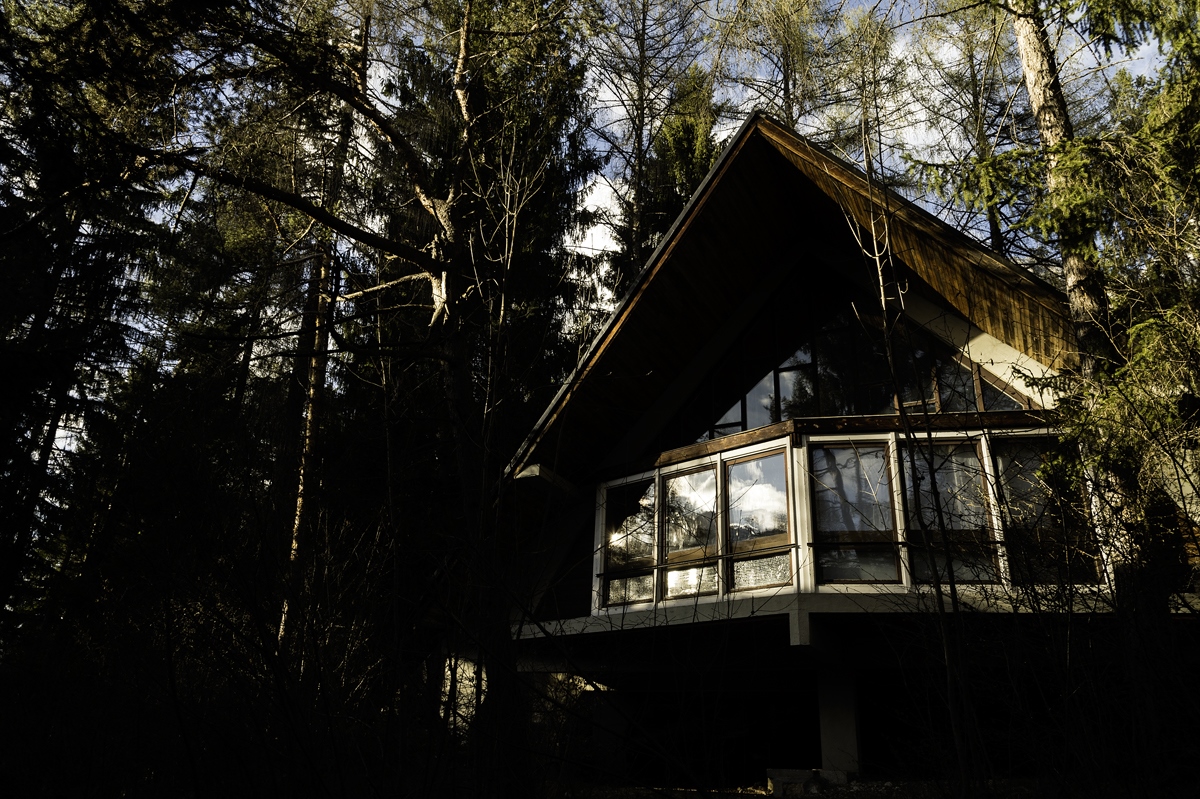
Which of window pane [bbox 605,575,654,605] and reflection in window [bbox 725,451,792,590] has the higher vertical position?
reflection in window [bbox 725,451,792,590]

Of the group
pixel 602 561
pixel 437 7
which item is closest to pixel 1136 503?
pixel 602 561

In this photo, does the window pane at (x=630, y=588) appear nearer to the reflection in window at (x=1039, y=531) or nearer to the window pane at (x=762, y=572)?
the window pane at (x=762, y=572)

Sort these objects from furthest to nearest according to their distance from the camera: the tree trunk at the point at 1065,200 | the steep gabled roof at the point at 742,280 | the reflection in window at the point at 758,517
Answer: the reflection in window at the point at 758,517 < the steep gabled roof at the point at 742,280 < the tree trunk at the point at 1065,200

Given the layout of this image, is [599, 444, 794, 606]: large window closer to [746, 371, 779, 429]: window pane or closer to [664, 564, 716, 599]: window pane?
[664, 564, 716, 599]: window pane

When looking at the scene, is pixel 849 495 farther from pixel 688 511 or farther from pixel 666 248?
pixel 666 248

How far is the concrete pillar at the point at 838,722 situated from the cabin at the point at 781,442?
0.02 m

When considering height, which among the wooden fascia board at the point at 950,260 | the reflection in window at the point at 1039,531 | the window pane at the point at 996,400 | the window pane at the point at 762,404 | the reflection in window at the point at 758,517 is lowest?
the reflection in window at the point at 1039,531

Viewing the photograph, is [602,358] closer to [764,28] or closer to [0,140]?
[764,28]

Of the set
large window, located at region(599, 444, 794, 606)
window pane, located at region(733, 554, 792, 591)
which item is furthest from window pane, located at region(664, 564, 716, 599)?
window pane, located at region(733, 554, 792, 591)

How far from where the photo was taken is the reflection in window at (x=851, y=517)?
955cm

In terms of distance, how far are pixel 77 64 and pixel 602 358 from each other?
23.3 feet

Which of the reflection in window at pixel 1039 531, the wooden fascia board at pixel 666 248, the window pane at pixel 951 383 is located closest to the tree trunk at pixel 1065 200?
the reflection in window at pixel 1039 531

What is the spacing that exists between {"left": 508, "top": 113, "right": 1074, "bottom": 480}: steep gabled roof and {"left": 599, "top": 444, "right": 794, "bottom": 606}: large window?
900mm

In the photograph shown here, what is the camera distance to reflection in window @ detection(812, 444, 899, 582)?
9.55m
